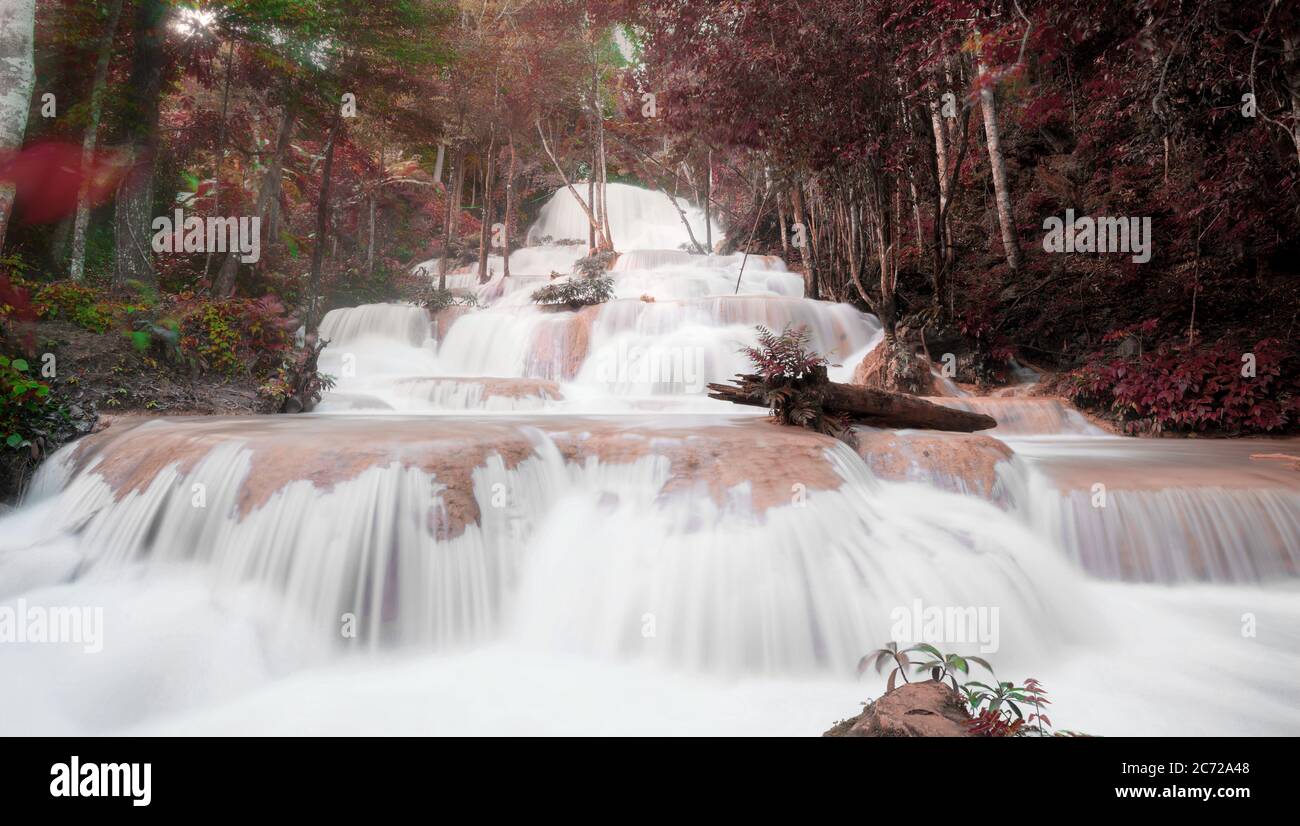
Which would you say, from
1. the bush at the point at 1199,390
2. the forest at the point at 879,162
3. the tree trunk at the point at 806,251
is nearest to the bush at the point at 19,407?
the forest at the point at 879,162

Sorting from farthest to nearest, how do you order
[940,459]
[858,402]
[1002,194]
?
[1002,194]
[858,402]
[940,459]

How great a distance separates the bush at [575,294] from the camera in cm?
1645

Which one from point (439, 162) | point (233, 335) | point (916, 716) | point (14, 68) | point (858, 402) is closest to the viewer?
point (916, 716)

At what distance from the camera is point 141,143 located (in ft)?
36.6

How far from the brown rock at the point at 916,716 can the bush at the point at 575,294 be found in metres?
14.9

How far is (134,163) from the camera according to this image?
436 inches

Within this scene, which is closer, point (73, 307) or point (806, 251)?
point (73, 307)

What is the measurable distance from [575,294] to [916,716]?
1534 cm

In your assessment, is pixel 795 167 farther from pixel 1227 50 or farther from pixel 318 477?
pixel 318 477

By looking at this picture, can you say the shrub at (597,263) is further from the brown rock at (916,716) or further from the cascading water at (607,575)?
the brown rock at (916,716)

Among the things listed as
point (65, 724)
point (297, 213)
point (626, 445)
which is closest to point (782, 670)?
point (626, 445)

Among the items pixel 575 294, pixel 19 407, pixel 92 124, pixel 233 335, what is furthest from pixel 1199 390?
pixel 92 124

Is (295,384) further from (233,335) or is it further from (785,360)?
(785,360)
